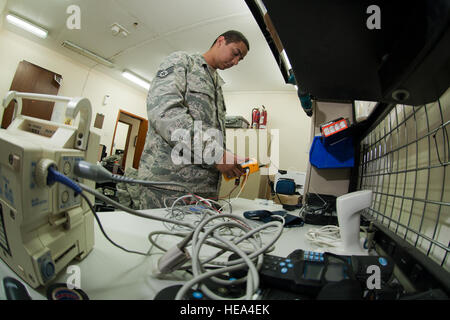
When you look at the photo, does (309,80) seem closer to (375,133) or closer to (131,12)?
(375,133)

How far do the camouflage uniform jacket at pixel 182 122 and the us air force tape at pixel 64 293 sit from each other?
0.64 m

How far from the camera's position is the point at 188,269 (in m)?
0.27

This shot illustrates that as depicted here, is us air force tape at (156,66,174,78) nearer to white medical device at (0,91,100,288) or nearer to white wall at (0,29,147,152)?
white medical device at (0,91,100,288)

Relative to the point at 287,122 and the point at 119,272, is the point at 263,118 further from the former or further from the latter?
the point at 119,272

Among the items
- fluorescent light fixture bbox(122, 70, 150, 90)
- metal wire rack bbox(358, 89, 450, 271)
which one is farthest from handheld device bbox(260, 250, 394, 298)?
fluorescent light fixture bbox(122, 70, 150, 90)

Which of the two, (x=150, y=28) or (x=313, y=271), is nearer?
(x=313, y=271)

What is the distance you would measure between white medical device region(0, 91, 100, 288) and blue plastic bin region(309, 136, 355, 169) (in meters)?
0.95

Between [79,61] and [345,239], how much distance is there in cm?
430

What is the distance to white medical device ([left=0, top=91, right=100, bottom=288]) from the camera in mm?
203

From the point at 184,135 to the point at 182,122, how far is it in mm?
59

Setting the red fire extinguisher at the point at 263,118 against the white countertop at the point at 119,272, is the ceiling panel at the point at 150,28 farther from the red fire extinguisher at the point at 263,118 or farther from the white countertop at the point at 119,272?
the white countertop at the point at 119,272

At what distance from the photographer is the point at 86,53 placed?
2.82 m

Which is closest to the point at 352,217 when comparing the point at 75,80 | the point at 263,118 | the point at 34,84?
the point at 263,118

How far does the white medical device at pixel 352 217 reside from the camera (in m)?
0.39
